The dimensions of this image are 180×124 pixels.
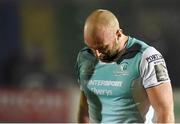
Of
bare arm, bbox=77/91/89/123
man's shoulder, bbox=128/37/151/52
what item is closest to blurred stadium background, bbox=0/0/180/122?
bare arm, bbox=77/91/89/123

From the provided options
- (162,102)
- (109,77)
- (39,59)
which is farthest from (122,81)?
(39,59)

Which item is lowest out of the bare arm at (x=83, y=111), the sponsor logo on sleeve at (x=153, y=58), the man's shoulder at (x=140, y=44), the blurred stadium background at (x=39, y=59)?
the blurred stadium background at (x=39, y=59)

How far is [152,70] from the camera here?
5.09 feet

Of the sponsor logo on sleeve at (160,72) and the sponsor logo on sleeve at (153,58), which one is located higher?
the sponsor logo on sleeve at (153,58)

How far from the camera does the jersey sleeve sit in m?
1.54

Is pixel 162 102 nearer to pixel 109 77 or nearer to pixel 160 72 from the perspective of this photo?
pixel 160 72

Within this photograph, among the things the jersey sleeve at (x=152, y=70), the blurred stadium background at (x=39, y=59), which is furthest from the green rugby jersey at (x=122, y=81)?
the blurred stadium background at (x=39, y=59)

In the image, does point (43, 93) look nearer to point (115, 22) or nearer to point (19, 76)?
point (19, 76)

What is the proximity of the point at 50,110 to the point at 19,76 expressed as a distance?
28 centimetres

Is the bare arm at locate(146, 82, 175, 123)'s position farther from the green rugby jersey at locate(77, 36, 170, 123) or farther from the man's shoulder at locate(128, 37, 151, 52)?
the man's shoulder at locate(128, 37, 151, 52)

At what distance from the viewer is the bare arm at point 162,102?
5.01ft

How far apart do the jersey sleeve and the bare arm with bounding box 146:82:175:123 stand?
0.6 inches

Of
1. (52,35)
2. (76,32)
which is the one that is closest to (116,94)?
(76,32)

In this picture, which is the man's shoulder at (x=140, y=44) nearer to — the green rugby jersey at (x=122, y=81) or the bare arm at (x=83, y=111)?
the green rugby jersey at (x=122, y=81)
